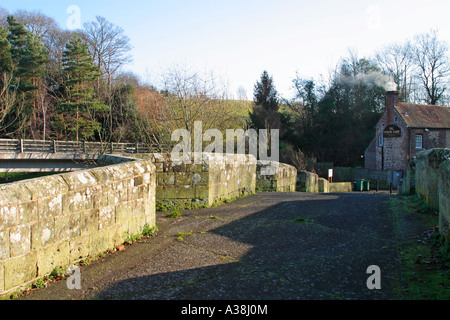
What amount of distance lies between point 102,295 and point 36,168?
30.0 m

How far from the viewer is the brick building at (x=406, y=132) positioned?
3497 cm

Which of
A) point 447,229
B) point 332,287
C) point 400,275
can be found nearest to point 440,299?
point 400,275

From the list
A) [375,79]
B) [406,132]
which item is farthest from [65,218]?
[375,79]

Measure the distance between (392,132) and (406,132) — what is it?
1.39m

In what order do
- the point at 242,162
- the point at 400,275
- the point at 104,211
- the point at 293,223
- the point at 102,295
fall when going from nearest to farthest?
the point at 102,295 < the point at 400,275 < the point at 104,211 < the point at 293,223 < the point at 242,162

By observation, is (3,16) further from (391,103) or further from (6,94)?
(391,103)

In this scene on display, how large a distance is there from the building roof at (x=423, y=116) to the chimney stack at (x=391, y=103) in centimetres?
50

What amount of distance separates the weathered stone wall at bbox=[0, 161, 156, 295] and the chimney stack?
35779 millimetres

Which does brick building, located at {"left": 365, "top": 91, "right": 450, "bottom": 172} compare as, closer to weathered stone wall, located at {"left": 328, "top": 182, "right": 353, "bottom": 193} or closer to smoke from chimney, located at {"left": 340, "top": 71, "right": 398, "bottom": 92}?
smoke from chimney, located at {"left": 340, "top": 71, "right": 398, "bottom": 92}

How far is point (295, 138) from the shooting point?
42.5m

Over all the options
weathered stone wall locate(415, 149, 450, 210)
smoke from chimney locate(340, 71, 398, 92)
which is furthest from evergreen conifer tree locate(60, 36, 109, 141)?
smoke from chimney locate(340, 71, 398, 92)

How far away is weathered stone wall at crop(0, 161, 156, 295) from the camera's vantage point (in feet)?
10.6

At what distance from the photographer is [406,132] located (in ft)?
114
